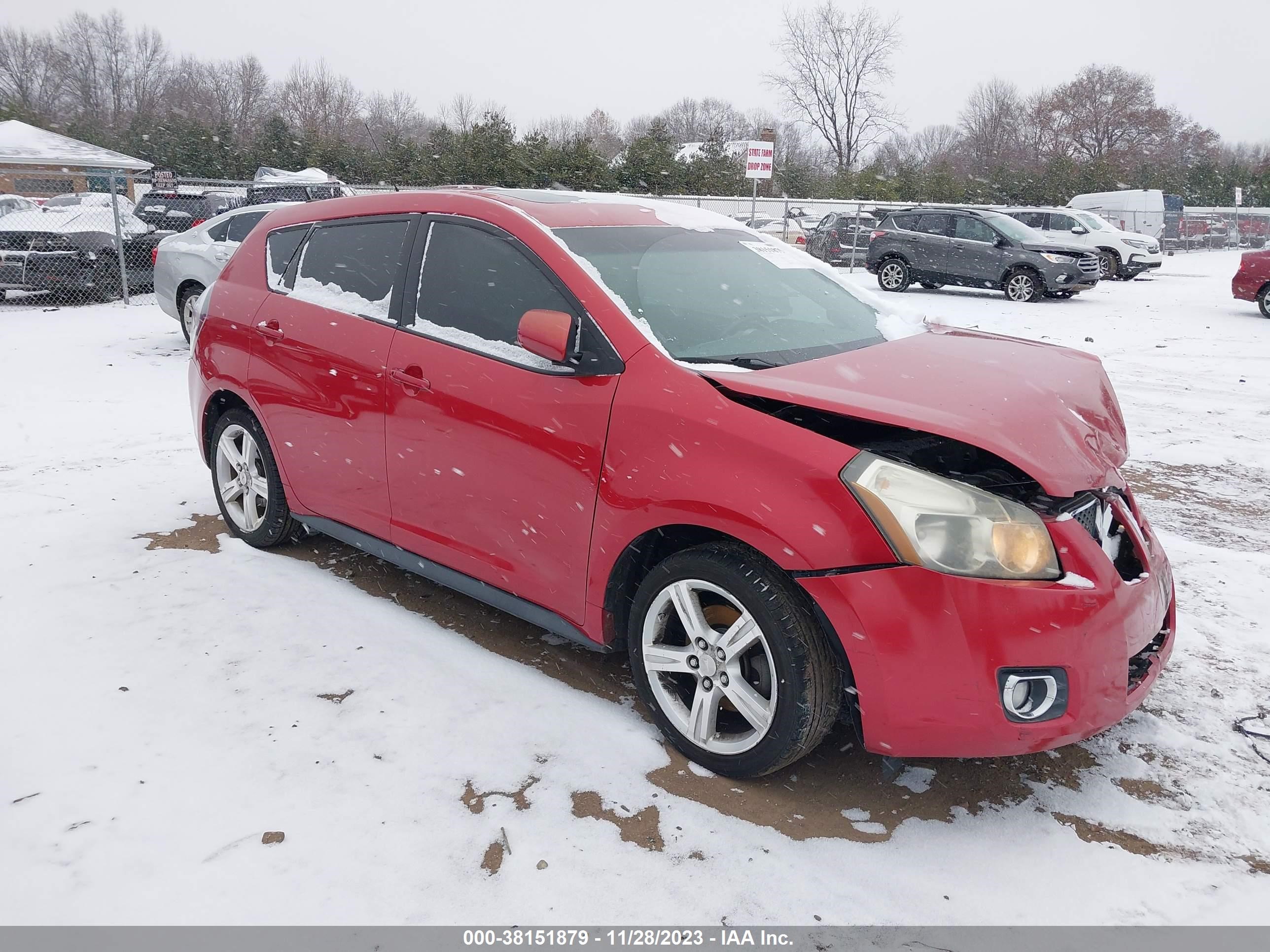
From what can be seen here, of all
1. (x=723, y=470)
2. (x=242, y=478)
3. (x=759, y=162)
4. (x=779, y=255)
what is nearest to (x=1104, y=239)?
(x=759, y=162)

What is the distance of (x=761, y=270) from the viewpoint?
3.60 m

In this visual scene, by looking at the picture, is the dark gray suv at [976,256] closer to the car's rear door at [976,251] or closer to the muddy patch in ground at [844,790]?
the car's rear door at [976,251]

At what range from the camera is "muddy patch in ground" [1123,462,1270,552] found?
4746 mm

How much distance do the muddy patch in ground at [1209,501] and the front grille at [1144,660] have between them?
90.8 inches

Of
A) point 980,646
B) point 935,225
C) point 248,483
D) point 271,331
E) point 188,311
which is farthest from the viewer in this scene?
point 935,225

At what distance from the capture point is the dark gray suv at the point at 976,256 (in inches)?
649

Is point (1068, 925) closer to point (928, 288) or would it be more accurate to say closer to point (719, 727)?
point (719, 727)

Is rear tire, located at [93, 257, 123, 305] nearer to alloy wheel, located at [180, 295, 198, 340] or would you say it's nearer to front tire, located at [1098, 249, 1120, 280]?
alloy wheel, located at [180, 295, 198, 340]

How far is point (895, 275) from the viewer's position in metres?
18.2

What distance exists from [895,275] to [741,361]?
16519 millimetres

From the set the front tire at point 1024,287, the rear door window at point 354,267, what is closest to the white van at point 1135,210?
the front tire at point 1024,287

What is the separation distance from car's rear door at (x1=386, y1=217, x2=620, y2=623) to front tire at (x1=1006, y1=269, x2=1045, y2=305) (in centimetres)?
1544

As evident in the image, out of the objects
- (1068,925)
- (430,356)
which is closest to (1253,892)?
(1068,925)

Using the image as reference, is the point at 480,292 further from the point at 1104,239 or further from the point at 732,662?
the point at 1104,239
